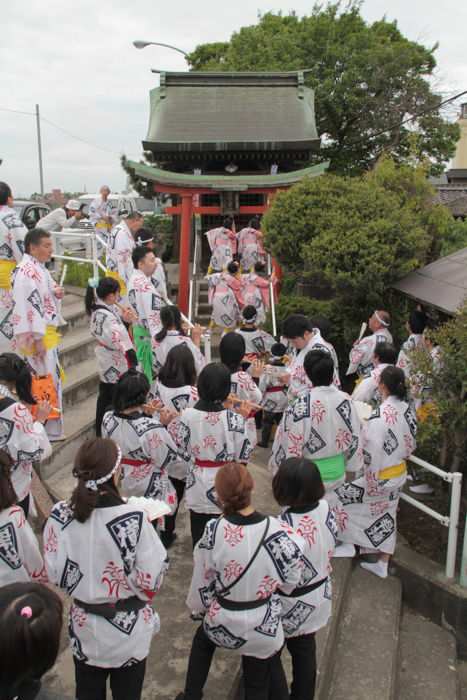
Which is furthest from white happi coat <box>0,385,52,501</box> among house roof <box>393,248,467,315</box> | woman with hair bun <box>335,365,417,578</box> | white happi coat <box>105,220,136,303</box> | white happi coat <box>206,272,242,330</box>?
white happi coat <box>206,272,242,330</box>

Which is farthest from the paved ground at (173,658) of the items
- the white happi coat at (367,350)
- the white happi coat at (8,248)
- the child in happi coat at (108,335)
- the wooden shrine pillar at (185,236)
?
the wooden shrine pillar at (185,236)

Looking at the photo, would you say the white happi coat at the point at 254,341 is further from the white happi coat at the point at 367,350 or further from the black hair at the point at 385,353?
the black hair at the point at 385,353

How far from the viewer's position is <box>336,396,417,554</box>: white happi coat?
4355 mm

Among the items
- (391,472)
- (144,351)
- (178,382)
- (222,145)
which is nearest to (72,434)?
(144,351)

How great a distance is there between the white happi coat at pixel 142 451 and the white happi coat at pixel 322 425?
92 cm

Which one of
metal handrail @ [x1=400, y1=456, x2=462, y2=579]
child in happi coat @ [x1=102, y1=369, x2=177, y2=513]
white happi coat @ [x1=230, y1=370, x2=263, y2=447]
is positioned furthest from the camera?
white happi coat @ [x1=230, y1=370, x2=263, y2=447]

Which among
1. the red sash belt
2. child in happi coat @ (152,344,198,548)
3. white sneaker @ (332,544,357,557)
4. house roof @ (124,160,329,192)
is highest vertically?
house roof @ (124,160,329,192)

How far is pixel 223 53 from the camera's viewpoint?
23.4 metres

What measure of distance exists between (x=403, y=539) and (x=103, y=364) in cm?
324

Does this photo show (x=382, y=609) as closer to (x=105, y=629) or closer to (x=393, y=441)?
(x=393, y=441)

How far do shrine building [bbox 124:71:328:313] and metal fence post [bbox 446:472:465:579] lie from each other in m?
8.83

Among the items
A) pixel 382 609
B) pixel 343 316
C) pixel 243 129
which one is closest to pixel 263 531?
pixel 382 609

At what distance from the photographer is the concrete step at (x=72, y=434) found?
5.08 metres

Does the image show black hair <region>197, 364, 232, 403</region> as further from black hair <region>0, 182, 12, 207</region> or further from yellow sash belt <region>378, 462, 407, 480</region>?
black hair <region>0, 182, 12, 207</region>
